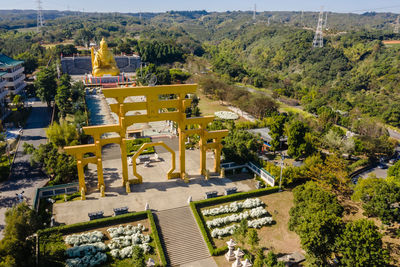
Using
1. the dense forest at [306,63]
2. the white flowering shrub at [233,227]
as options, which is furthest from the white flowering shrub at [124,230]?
the dense forest at [306,63]

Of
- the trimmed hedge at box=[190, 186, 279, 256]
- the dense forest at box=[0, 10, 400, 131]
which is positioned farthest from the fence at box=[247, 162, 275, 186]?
the dense forest at box=[0, 10, 400, 131]

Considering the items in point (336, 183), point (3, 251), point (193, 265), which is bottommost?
point (193, 265)

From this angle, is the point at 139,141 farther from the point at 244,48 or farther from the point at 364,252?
the point at 244,48

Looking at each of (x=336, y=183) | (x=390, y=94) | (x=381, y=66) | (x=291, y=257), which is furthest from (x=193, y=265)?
(x=381, y=66)

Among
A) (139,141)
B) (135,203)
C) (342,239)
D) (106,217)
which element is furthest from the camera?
(139,141)

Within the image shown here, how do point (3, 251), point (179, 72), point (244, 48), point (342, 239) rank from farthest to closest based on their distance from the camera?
point (244, 48), point (179, 72), point (342, 239), point (3, 251)

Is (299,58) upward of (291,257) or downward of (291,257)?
upward

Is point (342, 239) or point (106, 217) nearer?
point (342, 239)
